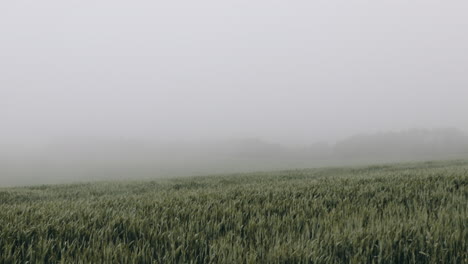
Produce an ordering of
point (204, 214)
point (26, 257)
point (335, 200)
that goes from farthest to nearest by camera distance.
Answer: point (335, 200) < point (204, 214) < point (26, 257)

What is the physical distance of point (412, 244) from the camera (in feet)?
6.86

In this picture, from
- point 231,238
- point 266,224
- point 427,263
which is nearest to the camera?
point 427,263

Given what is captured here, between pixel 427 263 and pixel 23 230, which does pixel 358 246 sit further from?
pixel 23 230

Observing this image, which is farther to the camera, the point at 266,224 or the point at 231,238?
the point at 266,224

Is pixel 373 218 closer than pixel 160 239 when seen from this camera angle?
No

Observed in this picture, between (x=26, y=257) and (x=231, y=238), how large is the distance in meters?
1.56

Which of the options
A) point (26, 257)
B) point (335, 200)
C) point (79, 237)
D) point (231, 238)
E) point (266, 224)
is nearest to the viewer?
point (26, 257)

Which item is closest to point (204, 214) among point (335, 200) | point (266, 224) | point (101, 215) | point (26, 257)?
point (266, 224)

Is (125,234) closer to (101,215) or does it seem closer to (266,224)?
(101,215)

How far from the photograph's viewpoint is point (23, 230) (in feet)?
8.32

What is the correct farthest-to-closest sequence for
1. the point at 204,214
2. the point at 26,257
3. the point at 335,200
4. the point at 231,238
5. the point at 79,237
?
1. the point at 335,200
2. the point at 204,214
3. the point at 79,237
4. the point at 231,238
5. the point at 26,257

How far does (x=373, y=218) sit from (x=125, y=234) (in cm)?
248

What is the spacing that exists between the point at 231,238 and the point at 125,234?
3.41 feet

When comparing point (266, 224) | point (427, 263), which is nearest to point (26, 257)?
point (266, 224)
